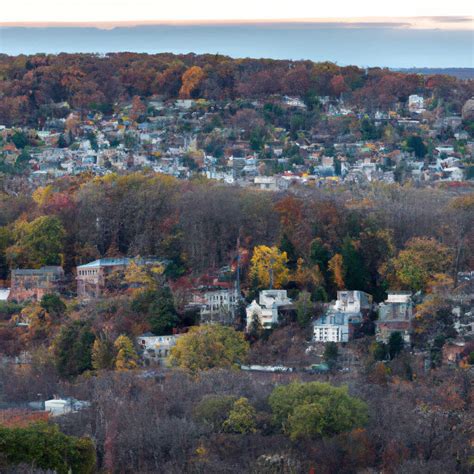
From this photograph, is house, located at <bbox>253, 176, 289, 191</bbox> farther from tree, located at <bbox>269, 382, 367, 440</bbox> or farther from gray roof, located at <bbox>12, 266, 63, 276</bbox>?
tree, located at <bbox>269, 382, 367, 440</bbox>

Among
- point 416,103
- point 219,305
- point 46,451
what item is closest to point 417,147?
point 416,103

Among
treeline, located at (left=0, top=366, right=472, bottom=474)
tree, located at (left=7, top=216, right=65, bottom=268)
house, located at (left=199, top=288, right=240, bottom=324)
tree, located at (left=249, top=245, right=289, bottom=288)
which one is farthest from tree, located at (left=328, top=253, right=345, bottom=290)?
tree, located at (left=7, top=216, right=65, bottom=268)

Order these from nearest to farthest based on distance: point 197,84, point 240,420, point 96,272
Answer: point 240,420
point 96,272
point 197,84

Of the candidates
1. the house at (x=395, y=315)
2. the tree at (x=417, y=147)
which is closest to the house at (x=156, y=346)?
the house at (x=395, y=315)

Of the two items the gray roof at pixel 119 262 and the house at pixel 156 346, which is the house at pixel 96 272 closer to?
the gray roof at pixel 119 262

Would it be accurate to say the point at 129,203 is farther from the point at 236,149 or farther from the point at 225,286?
the point at 236,149

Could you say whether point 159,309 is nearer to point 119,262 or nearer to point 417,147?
point 119,262
